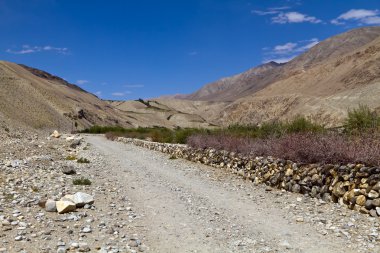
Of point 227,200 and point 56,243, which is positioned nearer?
point 56,243

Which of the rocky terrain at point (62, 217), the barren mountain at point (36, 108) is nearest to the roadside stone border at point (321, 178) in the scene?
the rocky terrain at point (62, 217)

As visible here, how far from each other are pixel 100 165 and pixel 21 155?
585 cm

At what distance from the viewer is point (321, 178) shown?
36.0 feet

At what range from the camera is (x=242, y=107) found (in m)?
121

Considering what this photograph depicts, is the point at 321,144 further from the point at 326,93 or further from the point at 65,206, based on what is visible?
the point at 326,93

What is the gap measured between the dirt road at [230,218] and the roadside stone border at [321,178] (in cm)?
39

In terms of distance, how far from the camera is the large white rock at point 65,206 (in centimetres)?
908

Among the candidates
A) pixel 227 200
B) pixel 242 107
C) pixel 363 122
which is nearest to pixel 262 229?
pixel 227 200

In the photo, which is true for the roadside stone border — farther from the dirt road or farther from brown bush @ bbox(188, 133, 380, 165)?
the dirt road

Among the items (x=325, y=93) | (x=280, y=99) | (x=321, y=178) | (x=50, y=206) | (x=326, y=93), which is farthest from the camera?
(x=280, y=99)

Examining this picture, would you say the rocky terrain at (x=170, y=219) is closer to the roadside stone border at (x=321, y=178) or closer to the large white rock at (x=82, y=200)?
the large white rock at (x=82, y=200)

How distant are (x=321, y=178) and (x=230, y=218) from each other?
340 centimetres

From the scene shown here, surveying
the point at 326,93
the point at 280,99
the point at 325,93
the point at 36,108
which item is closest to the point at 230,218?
the point at 36,108

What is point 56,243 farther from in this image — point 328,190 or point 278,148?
point 278,148
